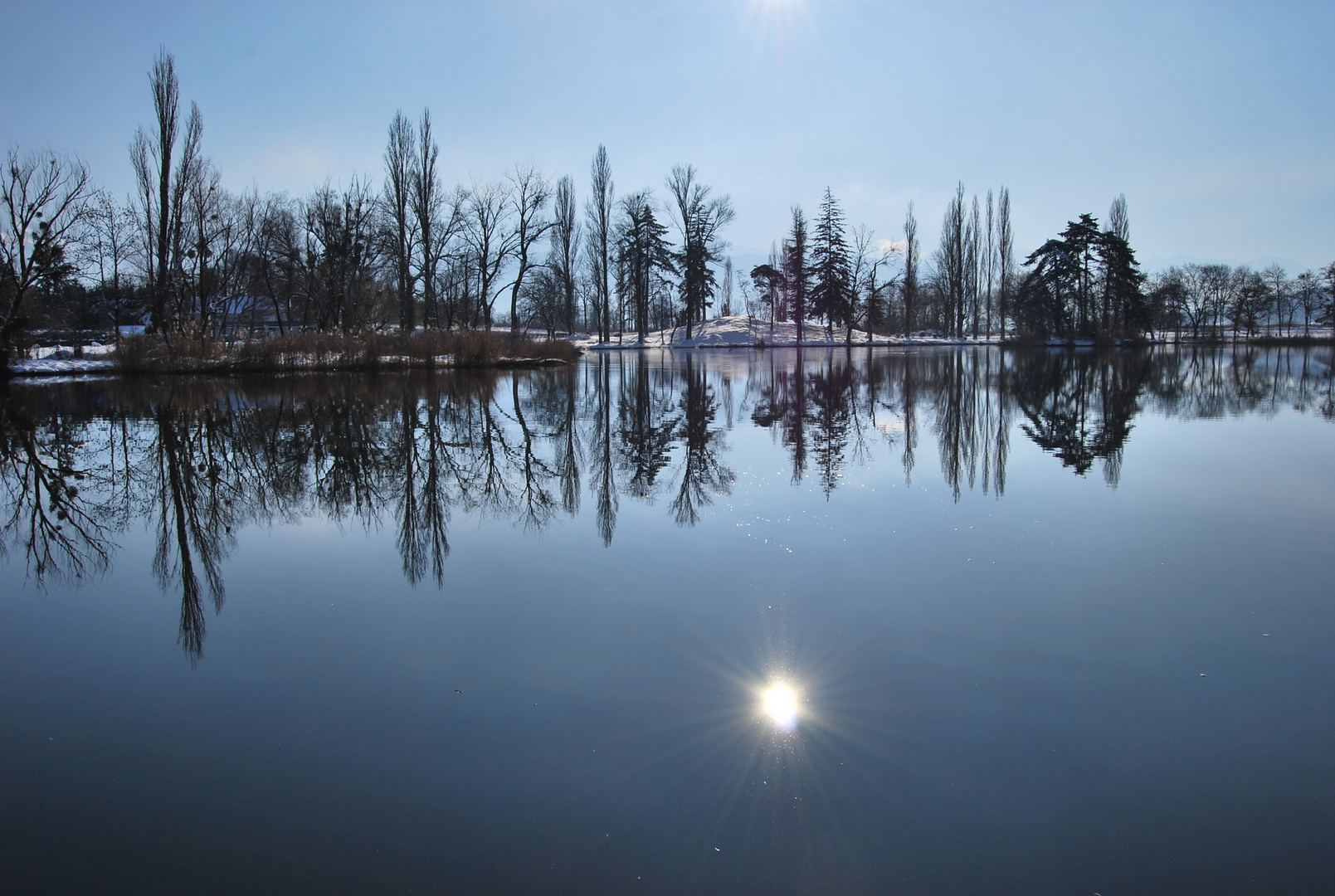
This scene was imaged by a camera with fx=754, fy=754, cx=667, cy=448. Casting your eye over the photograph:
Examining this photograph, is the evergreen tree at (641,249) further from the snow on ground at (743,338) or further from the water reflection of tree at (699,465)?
the water reflection of tree at (699,465)

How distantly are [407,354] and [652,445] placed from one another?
2020cm

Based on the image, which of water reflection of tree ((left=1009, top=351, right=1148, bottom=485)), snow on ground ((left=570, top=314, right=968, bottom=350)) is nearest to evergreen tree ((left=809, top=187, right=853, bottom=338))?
snow on ground ((left=570, top=314, right=968, bottom=350))

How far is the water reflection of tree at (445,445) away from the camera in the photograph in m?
6.60

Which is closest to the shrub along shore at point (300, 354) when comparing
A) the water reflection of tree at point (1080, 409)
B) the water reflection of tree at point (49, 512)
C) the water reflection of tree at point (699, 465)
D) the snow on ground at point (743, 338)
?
the water reflection of tree at point (49, 512)

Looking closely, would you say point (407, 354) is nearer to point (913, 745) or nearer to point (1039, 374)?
point (1039, 374)

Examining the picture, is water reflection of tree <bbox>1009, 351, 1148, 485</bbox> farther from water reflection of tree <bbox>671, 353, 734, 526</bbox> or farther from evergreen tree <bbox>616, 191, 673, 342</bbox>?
evergreen tree <bbox>616, 191, 673, 342</bbox>

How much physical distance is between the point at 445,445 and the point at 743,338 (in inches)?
1824

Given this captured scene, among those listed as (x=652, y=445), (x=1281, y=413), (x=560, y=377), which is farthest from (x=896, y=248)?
(x=652, y=445)

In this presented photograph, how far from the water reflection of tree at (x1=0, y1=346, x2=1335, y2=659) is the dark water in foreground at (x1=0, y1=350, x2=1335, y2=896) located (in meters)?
0.11

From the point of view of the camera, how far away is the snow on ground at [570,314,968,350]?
177ft

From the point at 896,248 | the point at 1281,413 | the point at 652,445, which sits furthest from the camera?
the point at 896,248

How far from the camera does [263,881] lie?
226cm

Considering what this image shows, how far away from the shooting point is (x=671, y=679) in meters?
3.49

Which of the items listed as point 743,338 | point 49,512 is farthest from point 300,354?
point 743,338
